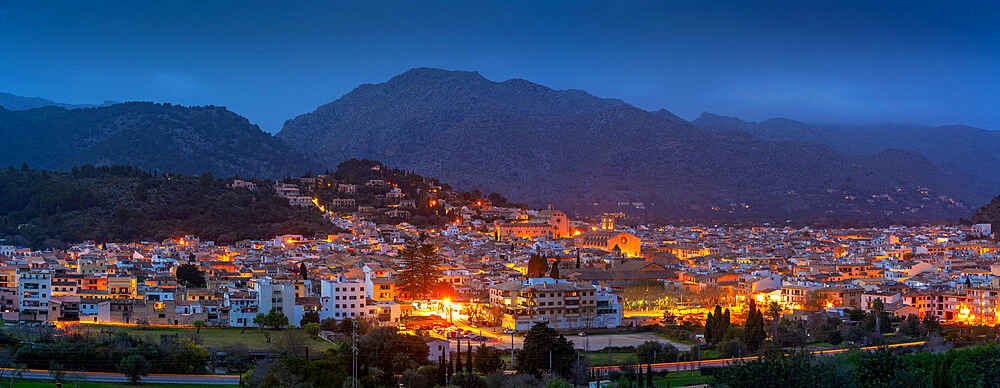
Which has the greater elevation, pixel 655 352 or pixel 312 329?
pixel 312 329

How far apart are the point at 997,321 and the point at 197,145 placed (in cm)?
11046

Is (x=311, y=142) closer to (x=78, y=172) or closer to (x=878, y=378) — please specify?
(x=78, y=172)

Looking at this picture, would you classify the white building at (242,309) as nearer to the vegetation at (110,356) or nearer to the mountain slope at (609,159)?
the vegetation at (110,356)

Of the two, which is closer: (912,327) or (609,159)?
(912,327)

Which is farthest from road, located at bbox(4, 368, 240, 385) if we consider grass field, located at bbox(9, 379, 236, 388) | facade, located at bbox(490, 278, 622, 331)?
facade, located at bbox(490, 278, 622, 331)

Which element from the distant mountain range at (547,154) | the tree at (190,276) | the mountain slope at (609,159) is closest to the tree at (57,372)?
the tree at (190,276)

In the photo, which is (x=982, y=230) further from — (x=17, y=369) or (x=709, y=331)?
(x=17, y=369)

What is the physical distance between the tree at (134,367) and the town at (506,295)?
319 cm

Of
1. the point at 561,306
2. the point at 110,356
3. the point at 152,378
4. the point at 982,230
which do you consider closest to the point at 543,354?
the point at 561,306

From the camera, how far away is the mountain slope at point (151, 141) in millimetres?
122375

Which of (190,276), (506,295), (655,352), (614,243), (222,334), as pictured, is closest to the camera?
(655,352)

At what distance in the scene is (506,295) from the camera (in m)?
35.2

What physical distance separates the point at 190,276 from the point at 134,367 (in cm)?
1689

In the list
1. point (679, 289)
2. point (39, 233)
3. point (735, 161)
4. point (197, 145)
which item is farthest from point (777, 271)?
point (735, 161)
